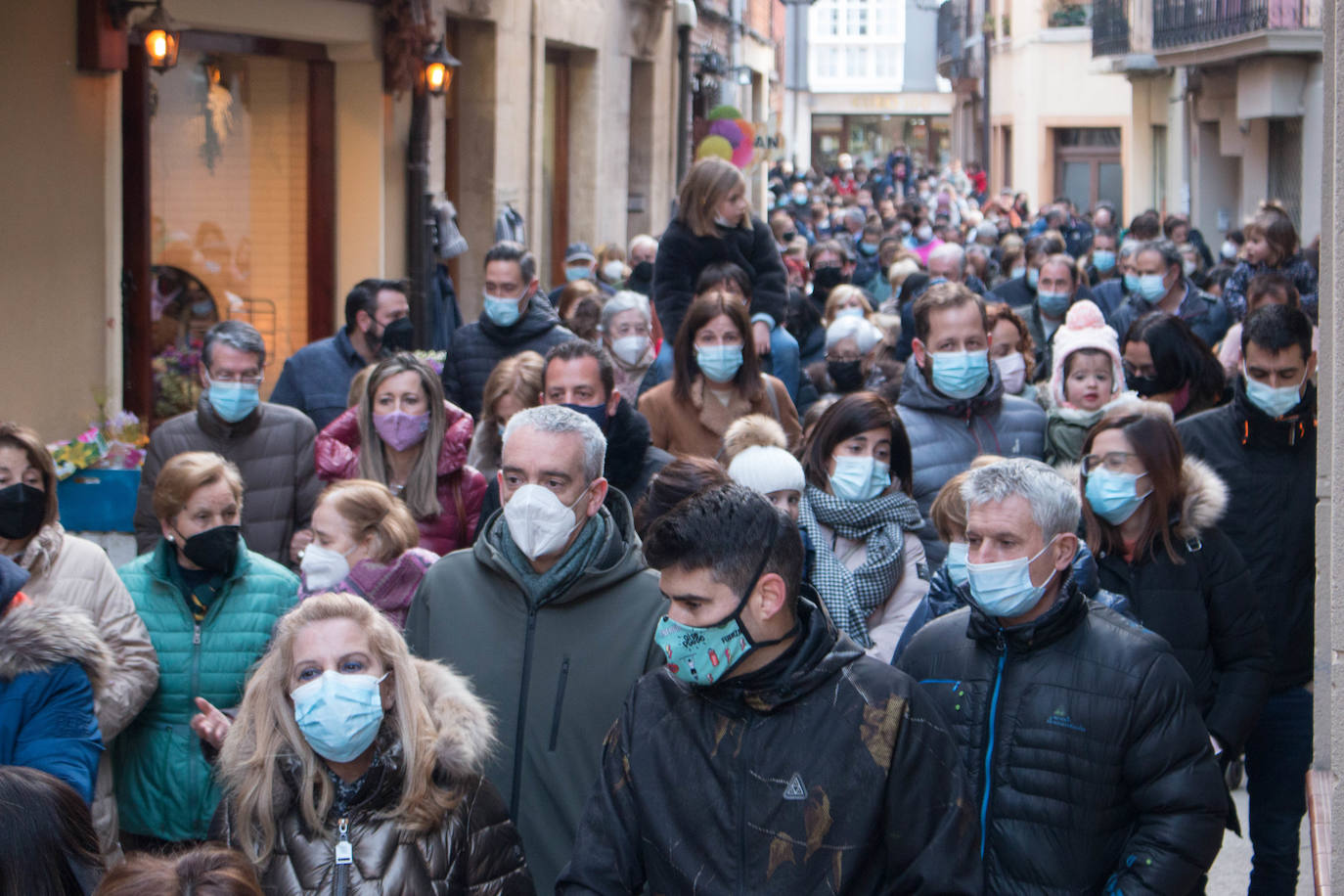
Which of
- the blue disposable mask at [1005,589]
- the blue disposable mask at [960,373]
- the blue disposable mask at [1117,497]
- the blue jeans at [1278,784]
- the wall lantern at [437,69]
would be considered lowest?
the blue jeans at [1278,784]

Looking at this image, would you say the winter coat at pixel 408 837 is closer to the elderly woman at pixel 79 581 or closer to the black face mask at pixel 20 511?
the elderly woman at pixel 79 581

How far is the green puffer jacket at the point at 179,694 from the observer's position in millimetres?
5277

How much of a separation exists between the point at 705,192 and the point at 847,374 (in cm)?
129

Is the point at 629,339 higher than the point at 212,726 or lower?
higher

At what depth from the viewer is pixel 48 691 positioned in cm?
451

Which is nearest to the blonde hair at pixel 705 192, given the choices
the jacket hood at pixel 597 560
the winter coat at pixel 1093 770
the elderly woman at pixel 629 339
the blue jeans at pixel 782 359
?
the elderly woman at pixel 629 339

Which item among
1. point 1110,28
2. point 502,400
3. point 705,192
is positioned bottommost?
point 502,400

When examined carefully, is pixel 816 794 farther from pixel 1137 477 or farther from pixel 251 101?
pixel 251 101

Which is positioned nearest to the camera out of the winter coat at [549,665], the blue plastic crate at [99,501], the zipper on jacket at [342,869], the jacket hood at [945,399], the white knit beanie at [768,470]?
the zipper on jacket at [342,869]

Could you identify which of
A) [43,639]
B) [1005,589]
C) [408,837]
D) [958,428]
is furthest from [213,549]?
[958,428]

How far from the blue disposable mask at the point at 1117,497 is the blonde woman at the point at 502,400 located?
7.60 ft

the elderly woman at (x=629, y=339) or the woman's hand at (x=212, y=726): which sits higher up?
the elderly woman at (x=629, y=339)

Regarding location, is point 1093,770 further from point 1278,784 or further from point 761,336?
point 761,336

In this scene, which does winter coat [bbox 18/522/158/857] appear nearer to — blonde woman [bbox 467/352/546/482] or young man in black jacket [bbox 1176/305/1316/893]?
blonde woman [bbox 467/352/546/482]
